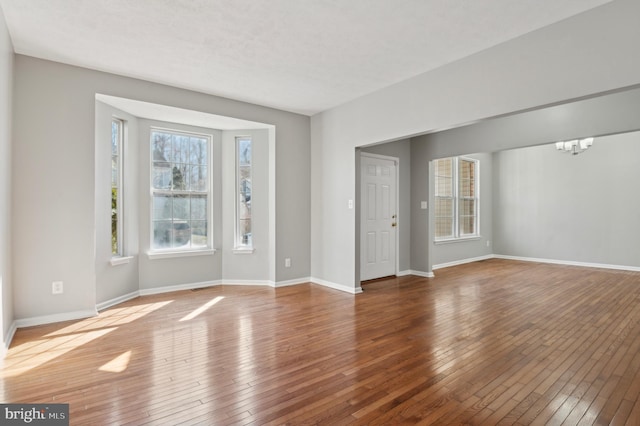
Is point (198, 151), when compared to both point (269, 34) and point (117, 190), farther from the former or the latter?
point (269, 34)

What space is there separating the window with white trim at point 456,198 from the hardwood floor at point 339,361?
3032 mm

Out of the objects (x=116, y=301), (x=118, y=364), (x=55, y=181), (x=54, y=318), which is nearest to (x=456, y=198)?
(x=116, y=301)

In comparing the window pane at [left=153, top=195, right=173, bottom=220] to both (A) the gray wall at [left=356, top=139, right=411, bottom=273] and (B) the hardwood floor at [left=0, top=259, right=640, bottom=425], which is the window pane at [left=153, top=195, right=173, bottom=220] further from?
(A) the gray wall at [left=356, top=139, right=411, bottom=273]

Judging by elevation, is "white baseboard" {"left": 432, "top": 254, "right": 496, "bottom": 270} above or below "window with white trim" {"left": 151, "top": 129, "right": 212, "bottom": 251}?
below

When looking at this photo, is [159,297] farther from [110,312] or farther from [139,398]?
[139,398]

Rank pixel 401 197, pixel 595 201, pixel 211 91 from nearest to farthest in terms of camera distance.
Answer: pixel 211 91
pixel 401 197
pixel 595 201

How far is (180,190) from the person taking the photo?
5160 millimetres

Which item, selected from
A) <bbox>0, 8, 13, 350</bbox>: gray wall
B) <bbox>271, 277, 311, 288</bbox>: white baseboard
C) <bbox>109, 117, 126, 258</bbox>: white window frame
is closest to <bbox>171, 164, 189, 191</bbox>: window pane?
<bbox>109, 117, 126, 258</bbox>: white window frame

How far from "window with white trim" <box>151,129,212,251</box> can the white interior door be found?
2.66m

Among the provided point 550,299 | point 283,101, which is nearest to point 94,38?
point 283,101

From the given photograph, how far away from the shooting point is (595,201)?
716 centimetres

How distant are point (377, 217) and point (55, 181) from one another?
465 cm

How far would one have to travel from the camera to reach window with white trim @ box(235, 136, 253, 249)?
218 inches

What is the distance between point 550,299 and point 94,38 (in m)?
6.40
